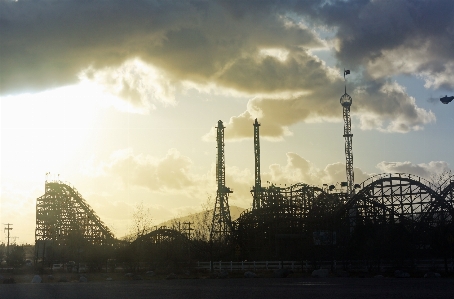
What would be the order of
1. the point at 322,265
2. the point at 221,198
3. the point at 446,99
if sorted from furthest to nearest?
the point at 221,198 < the point at 322,265 < the point at 446,99

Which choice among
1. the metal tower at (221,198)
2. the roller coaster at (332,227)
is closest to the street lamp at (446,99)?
the roller coaster at (332,227)

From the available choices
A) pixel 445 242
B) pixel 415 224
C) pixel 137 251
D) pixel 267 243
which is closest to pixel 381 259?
pixel 445 242

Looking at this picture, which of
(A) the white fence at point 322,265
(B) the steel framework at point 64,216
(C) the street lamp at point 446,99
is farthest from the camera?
(B) the steel framework at point 64,216

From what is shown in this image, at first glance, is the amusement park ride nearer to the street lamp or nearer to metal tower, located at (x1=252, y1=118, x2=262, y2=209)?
metal tower, located at (x1=252, y1=118, x2=262, y2=209)

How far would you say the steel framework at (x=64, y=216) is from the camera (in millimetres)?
77062

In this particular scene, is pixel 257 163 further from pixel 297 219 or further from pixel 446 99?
pixel 446 99

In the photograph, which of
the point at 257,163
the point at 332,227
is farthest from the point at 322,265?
the point at 257,163

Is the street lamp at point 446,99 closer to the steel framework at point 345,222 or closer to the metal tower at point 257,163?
the steel framework at point 345,222

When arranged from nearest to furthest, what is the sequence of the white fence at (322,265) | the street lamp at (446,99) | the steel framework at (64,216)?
the street lamp at (446,99), the white fence at (322,265), the steel framework at (64,216)

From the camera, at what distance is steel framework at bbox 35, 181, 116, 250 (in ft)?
253

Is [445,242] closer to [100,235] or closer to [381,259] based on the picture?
[381,259]

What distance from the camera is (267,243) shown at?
60969 mm

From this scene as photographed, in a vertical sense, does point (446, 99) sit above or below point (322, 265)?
above

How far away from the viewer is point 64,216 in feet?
257
